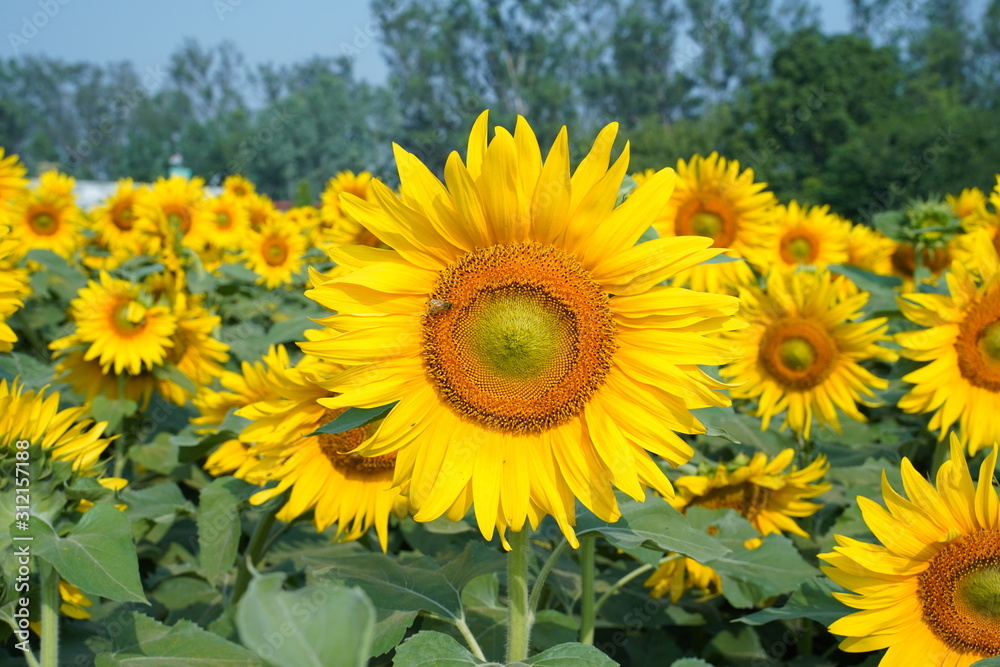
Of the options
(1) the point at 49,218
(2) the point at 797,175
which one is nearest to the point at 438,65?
(2) the point at 797,175

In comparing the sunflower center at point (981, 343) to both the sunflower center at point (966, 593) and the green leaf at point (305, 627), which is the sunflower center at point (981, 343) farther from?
the green leaf at point (305, 627)

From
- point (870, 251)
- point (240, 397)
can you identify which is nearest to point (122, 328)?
point (240, 397)

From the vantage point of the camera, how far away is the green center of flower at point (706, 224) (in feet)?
15.0

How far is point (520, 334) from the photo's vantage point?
5.43 feet

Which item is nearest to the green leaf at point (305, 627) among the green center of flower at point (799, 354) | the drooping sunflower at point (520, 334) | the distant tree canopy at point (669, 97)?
the drooping sunflower at point (520, 334)

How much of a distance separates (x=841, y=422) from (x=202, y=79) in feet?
232

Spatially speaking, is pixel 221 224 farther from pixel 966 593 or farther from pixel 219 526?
pixel 966 593

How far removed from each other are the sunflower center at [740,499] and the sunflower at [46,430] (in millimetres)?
1871

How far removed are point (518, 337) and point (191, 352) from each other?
255 centimetres

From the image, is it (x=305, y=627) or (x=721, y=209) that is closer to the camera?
(x=305, y=627)

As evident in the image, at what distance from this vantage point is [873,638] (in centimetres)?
168

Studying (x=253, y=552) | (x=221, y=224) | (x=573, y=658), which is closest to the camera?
(x=573, y=658)

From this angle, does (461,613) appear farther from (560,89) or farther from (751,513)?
(560,89)

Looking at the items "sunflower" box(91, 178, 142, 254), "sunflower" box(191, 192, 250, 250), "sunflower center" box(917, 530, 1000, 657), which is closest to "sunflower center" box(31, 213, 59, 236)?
"sunflower" box(91, 178, 142, 254)
